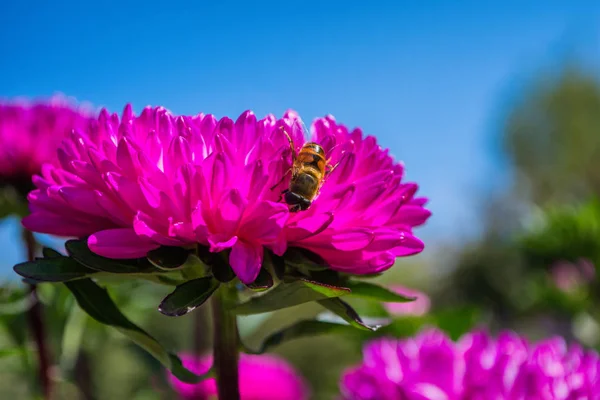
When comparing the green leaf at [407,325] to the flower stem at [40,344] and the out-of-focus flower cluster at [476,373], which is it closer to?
the out-of-focus flower cluster at [476,373]

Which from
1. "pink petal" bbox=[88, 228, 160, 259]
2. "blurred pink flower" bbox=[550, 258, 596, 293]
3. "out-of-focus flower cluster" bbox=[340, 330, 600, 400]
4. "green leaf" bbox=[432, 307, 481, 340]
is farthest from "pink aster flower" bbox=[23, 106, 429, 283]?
"blurred pink flower" bbox=[550, 258, 596, 293]

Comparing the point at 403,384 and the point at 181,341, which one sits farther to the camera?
the point at 181,341

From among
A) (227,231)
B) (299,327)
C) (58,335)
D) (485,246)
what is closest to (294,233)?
(227,231)

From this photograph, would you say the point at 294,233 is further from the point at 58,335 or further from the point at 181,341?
the point at 181,341

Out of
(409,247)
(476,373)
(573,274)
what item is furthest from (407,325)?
(573,274)

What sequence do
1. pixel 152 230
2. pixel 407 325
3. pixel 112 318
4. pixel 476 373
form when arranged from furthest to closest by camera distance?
pixel 407 325 → pixel 476 373 → pixel 112 318 → pixel 152 230

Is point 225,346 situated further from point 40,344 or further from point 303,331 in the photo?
point 40,344
